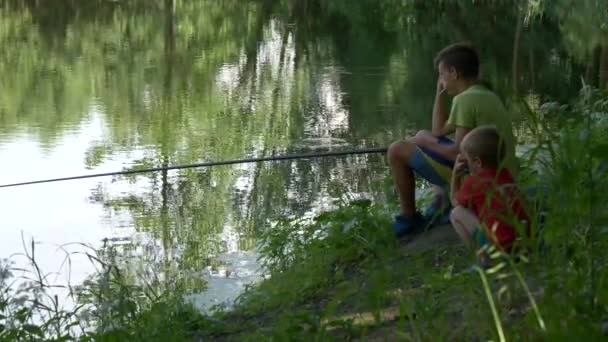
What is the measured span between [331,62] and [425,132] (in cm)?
1291

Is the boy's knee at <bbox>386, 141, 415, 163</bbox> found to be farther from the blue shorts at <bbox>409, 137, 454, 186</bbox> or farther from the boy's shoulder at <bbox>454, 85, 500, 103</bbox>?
the boy's shoulder at <bbox>454, 85, 500, 103</bbox>

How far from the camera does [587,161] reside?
2.34 metres

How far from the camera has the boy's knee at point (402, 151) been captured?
4.27 m

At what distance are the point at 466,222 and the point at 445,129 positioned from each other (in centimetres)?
94

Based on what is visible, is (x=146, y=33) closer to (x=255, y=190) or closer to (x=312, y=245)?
(x=255, y=190)

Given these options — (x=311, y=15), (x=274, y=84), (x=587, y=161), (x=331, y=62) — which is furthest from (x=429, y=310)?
(x=311, y=15)

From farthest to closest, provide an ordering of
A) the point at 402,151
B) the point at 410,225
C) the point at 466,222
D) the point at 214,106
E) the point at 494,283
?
1. the point at 214,106
2. the point at 410,225
3. the point at 402,151
4. the point at 466,222
5. the point at 494,283

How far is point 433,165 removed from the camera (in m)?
4.15

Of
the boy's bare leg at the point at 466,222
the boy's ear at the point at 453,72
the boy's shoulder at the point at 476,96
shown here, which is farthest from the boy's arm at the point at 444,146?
the boy's bare leg at the point at 466,222

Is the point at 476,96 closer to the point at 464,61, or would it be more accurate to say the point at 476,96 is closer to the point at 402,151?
the point at 464,61

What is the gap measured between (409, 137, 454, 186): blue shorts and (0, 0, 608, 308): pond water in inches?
14.3

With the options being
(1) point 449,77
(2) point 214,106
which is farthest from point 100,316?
(2) point 214,106

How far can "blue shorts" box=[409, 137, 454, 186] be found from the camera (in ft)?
13.6

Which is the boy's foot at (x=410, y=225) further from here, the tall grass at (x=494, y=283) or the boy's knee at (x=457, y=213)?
the boy's knee at (x=457, y=213)
